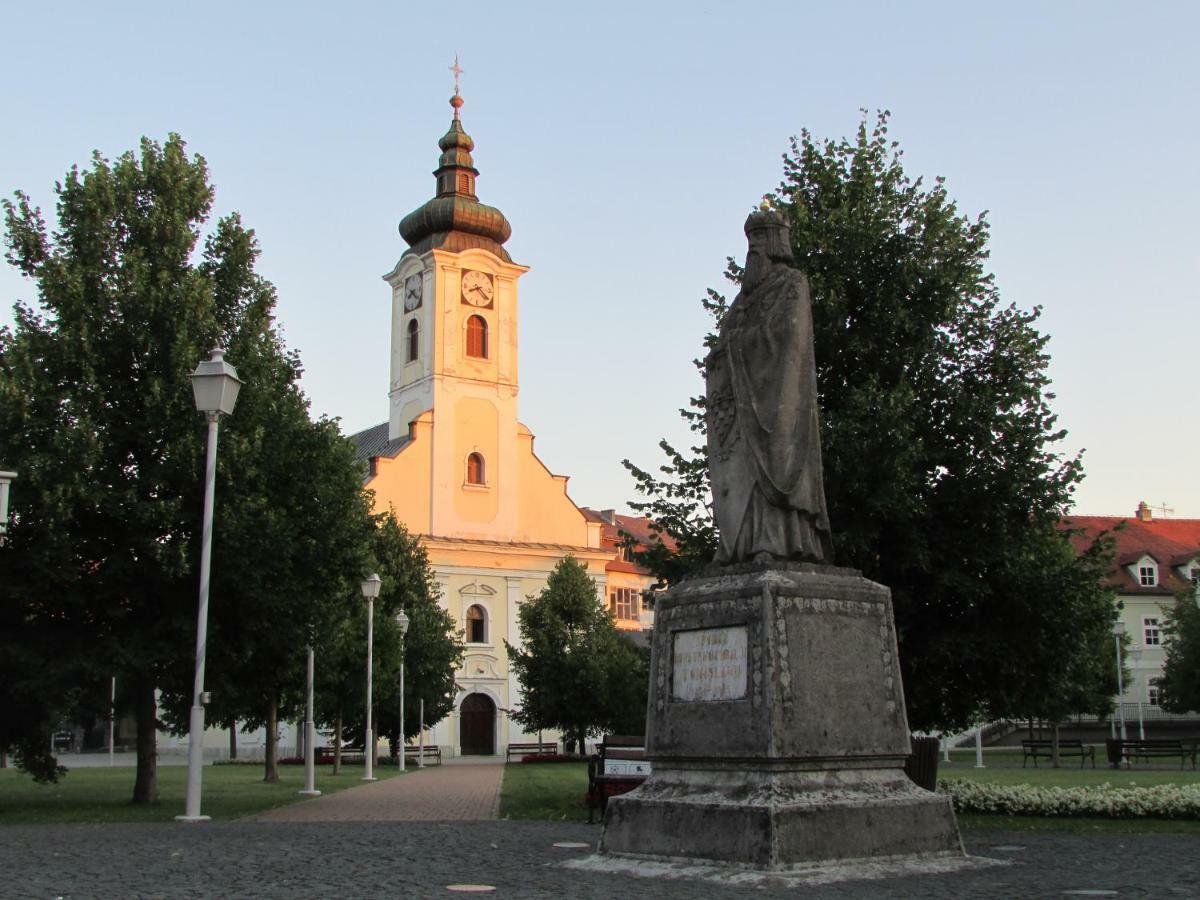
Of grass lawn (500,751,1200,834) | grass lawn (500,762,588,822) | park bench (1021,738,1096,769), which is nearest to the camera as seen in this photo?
grass lawn (500,751,1200,834)

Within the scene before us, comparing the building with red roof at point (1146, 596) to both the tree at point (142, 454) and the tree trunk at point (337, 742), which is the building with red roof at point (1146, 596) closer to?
the tree trunk at point (337, 742)

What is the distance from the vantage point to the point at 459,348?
68.0 meters

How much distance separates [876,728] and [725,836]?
1609mm

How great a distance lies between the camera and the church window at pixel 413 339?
69938 millimetres

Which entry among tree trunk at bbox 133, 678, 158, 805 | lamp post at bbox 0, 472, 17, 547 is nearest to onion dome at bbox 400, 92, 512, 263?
tree trunk at bbox 133, 678, 158, 805

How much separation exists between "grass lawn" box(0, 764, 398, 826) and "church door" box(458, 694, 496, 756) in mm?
26977

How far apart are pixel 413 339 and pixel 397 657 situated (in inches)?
1230

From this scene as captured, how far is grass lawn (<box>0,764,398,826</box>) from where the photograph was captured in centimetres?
1948

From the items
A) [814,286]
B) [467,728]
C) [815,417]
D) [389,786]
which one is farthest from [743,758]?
[467,728]

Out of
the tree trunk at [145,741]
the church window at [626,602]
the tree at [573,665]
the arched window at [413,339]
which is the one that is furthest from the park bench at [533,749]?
the tree trunk at [145,741]

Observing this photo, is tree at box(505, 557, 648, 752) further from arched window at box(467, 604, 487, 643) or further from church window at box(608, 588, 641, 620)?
church window at box(608, 588, 641, 620)

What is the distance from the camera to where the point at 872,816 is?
9688 millimetres

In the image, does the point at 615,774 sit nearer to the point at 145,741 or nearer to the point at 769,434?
the point at 769,434

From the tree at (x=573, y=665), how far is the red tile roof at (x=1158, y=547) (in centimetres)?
2762
